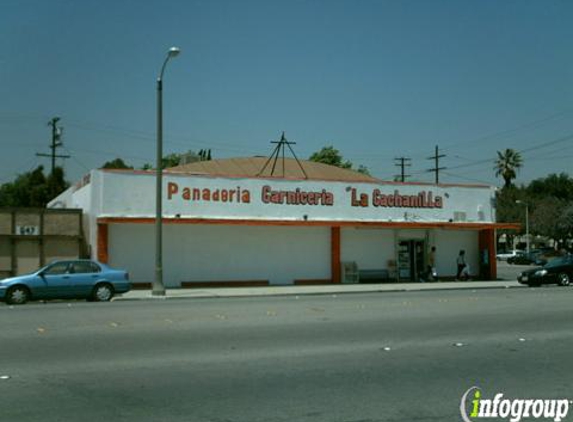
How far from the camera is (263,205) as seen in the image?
32.8 meters

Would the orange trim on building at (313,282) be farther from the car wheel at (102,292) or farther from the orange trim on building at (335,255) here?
the car wheel at (102,292)

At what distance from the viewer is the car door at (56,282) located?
21.6m

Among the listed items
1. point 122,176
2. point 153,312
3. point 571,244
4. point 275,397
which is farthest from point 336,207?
point 571,244

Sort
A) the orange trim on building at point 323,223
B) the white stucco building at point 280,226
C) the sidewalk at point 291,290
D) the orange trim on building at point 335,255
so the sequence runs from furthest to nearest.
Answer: the orange trim on building at point 335,255 < the white stucco building at point 280,226 < the orange trim on building at point 323,223 < the sidewalk at point 291,290

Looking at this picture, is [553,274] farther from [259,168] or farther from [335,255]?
[259,168]

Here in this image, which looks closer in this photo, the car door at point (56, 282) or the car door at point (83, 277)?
the car door at point (56, 282)

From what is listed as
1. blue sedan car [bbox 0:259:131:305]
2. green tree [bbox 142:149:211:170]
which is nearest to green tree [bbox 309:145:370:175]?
green tree [bbox 142:149:211:170]

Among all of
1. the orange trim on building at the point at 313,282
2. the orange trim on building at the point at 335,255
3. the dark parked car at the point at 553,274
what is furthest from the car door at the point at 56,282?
the dark parked car at the point at 553,274

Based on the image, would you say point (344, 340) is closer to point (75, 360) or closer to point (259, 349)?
point (259, 349)

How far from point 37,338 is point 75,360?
2.57 m

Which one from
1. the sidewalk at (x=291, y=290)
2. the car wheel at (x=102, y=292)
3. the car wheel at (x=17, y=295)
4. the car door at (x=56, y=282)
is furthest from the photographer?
the sidewalk at (x=291, y=290)

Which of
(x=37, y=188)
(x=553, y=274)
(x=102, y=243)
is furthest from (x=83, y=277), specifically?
(x=37, y=188)

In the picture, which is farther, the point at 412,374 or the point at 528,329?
the point at 528,329

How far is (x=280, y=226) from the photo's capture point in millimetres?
33094
